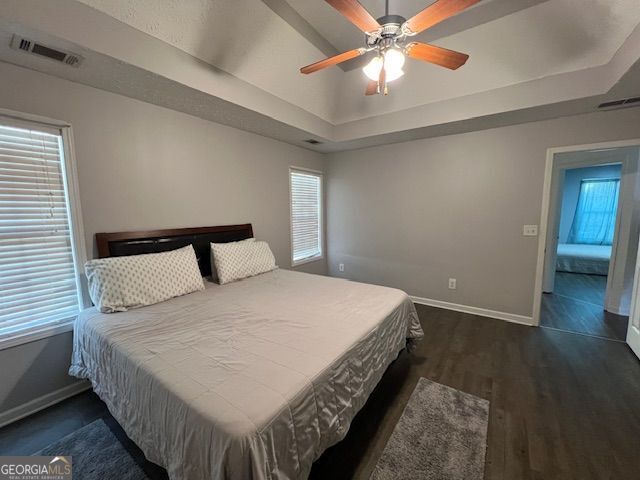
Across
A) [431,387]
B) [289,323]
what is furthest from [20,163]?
[431,387]

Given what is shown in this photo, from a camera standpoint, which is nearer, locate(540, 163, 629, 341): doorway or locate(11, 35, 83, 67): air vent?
locate(11, 35, 83, 67): air vent

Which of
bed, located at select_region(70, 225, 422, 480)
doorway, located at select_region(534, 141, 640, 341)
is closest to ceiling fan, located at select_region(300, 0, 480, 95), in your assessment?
bed, located at select_region(70, 225, 422, 480)

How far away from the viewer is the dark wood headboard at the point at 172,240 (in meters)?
2.18

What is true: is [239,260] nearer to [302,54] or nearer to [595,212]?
[302,54]

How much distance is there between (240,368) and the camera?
4.04 feet

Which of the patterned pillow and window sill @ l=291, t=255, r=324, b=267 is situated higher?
the patterned pillow

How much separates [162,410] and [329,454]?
0.97m

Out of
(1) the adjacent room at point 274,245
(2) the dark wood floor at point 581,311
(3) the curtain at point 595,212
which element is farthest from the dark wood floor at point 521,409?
(3) the curtain at point 595,212

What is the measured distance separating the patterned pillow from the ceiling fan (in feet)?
6.30

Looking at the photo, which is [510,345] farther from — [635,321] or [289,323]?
[289,323]

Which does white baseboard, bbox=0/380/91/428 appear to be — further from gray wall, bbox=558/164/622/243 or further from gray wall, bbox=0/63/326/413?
gray wall, bbox=558/164/622/243

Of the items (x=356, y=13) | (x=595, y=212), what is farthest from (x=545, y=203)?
(x=595, y=212)

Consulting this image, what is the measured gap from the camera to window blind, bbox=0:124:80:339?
175 centimetres

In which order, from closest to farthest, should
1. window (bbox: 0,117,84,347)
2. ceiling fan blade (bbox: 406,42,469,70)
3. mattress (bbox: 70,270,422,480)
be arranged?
mattress (bbox: 70,270,422,480) → ceiling fan blade (bbox: 406,42,469,70) → window (bbox: 0,117,84,347)
